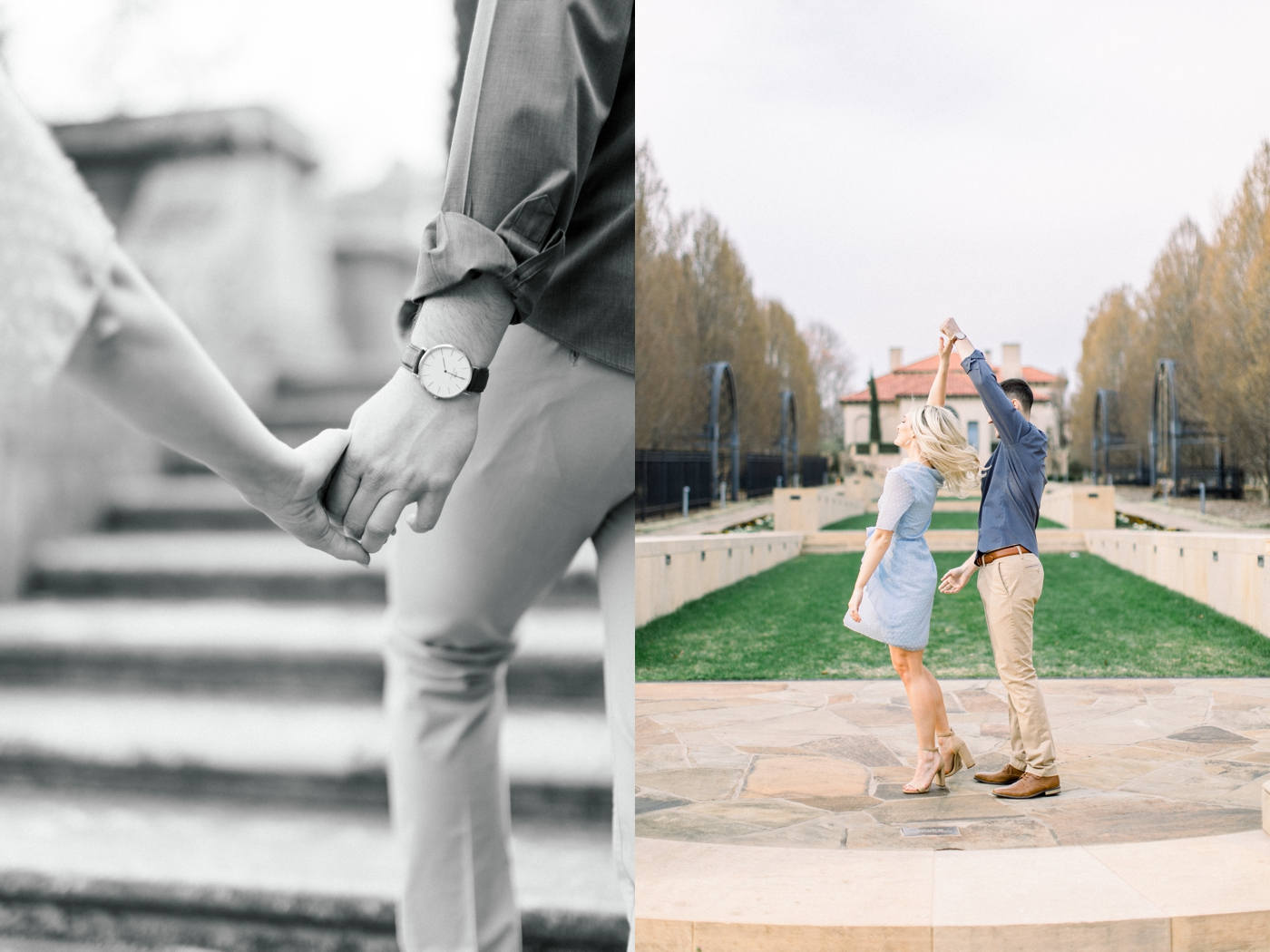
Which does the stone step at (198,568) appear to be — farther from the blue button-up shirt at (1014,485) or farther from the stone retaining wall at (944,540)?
the stone retaining wall at (944,540)

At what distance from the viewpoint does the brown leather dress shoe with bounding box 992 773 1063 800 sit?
3689 millimetres

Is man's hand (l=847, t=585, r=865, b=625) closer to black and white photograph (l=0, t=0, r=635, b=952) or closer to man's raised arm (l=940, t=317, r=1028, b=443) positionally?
man's raised arm (l=940, t=317, r=1028, b=443)

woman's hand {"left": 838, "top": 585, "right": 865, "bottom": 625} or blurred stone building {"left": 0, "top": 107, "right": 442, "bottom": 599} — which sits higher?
blurred stone building {"left": 0, "top": 107, "right": 442, "bottom": 599}

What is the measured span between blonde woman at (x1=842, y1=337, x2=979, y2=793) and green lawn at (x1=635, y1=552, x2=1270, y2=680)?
3219 mm

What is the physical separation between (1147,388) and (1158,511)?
152 cm

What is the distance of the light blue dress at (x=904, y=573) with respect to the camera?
3605 millimetres

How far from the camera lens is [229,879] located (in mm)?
1734

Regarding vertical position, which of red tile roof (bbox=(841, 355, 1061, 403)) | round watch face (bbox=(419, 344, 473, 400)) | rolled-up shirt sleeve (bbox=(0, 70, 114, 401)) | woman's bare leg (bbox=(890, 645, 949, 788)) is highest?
red tile roof (bbox=(841, 355, 1061, 403))

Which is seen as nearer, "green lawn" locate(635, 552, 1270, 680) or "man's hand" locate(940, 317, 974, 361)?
"man's hand" locate(940, 317, 974, 361)

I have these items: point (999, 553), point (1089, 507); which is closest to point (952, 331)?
point (999, 553)

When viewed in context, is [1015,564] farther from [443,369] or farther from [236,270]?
[443,369]

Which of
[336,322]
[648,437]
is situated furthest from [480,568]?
[648,437]

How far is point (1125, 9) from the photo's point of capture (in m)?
13.3

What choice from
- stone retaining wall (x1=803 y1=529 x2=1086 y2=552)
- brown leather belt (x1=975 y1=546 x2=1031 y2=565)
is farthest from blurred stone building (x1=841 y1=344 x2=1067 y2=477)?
brown leather belt (x1=975 y1=546 x2=1031 y2=565)
